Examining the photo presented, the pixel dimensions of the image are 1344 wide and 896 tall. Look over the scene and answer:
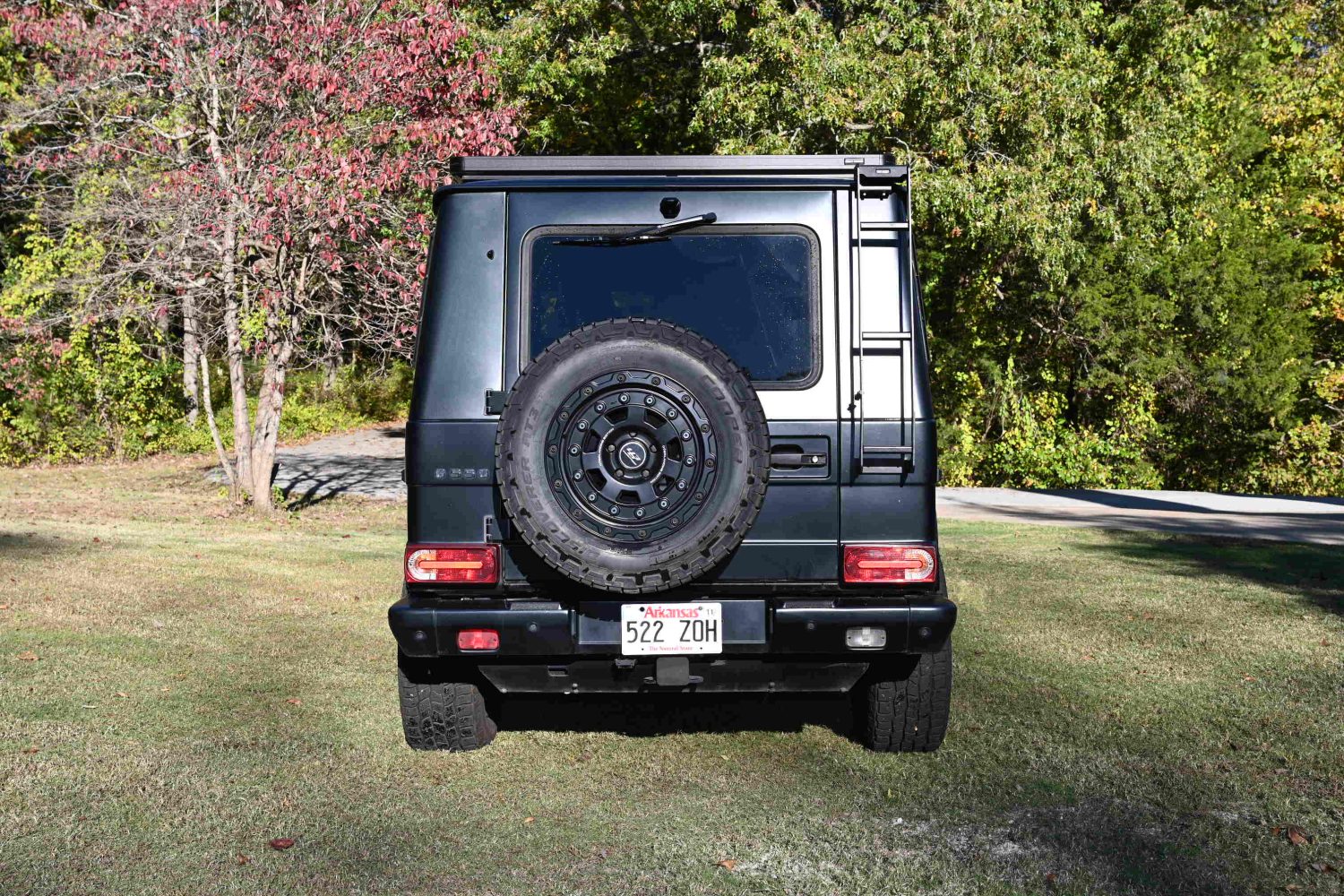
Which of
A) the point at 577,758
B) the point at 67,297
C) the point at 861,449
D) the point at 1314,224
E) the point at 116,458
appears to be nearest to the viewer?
the point at 861,449

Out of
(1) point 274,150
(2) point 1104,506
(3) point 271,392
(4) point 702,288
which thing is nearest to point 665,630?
(4) point 702,288

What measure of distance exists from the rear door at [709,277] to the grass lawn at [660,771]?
1046 millimetres

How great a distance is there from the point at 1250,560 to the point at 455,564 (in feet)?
32.1

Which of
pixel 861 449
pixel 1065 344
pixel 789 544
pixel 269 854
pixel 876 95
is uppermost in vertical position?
pixel 876 95

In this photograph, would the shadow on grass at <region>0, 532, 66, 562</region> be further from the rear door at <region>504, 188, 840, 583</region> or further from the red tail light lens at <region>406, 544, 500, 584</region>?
the rear door at <region>504, 188, 840, 583</region>

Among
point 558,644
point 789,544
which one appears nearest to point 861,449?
point 789,544

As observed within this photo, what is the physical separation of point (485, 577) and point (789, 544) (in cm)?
112

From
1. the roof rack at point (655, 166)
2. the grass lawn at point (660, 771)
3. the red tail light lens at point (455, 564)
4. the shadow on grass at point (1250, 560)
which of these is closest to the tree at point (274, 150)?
the grass lawn at point (660, 771)

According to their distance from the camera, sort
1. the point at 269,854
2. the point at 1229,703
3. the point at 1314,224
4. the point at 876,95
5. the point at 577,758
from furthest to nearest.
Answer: the point at 1314,224
the point at 876,95
the point at 1229,703
the point at 577,758
the point at 269,854

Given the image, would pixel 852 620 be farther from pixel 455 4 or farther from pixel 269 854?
pixel 455 4

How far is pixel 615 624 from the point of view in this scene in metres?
5.11

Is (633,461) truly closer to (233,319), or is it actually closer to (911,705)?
(911,705)

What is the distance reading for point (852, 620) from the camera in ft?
16.8

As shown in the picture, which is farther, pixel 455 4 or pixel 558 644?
pixel 455 4
